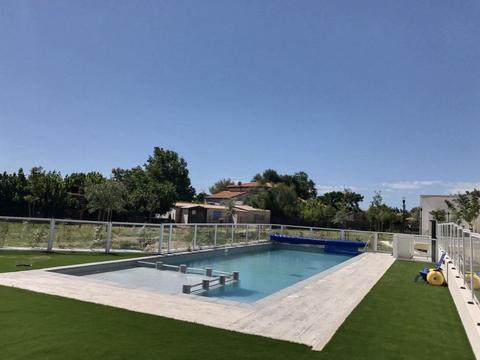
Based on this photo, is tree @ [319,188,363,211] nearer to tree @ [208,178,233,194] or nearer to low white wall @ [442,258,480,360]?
tree @ [208,178,233,194]

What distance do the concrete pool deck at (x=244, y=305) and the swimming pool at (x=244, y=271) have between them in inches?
42.2

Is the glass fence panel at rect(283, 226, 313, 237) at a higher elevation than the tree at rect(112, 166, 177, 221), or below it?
below

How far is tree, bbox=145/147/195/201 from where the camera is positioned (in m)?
53.9

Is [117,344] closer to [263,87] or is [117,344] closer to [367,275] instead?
[367,275]

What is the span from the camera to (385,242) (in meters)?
19.3

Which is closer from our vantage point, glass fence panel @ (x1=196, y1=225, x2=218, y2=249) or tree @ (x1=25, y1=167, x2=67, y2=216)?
glass fence panel @ (x1=196, y1=225, x2=218, y2=249)

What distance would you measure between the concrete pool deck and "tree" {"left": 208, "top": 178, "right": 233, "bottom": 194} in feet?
248

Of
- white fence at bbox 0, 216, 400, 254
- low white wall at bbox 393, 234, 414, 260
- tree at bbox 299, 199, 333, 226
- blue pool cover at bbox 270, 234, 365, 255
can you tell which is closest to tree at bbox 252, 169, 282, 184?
tree at bbox 299, 199, 333, 226

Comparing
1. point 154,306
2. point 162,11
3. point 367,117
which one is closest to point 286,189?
point 367,117

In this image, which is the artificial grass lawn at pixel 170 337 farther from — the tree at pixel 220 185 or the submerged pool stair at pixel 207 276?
the tree at pixel 220 185

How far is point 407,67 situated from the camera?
1540cm

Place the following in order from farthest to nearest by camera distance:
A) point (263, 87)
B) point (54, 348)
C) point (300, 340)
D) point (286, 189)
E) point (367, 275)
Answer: point (286, 189), point (263, 87), point (367, 275), point (300, 340), point (54, 348)

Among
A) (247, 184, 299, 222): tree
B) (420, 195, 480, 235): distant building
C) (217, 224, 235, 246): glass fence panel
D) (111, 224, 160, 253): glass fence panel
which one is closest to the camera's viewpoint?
(111, 224, 160, 253): glass fence panel

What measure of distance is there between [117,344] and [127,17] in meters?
12.9
